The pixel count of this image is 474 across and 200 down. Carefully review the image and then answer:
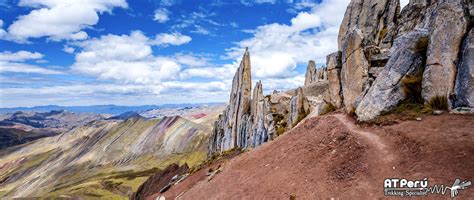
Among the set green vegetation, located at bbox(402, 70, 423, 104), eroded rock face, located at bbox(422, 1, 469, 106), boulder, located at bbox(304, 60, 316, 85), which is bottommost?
green vegetation, located at bbox(402, 70, 423, 104)

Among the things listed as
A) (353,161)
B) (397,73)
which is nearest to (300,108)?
(397,73)

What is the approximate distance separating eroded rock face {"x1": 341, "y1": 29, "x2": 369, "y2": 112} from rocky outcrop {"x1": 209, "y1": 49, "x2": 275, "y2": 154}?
22.3 metres

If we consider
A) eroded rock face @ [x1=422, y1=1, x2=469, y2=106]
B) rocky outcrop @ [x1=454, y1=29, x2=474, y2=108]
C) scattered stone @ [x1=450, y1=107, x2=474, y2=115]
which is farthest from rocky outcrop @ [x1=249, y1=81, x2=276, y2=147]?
rocky outcrop @ [x1=454, y1=29, x2=474, y2=108]

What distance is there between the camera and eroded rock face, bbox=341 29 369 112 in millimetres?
33963

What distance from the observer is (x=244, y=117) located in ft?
266

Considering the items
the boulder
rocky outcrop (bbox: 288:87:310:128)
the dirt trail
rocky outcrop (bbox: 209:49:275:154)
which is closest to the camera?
the dirt trail

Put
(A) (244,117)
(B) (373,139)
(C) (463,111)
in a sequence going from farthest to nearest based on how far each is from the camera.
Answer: (A) (244,117) → (B) (373,139) → (C) (463,111)

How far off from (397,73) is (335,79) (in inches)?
446

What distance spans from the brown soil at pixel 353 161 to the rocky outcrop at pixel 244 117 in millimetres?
26956

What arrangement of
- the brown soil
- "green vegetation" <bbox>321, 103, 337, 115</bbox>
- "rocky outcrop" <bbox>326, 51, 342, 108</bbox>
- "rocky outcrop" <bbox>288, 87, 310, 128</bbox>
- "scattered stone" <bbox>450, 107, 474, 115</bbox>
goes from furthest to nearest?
1. "rocky outcrop" <bbox>288, 87, 310, 128</bbox>
2. "green vegetation" <bbox>321, 103, 337, 115</bbox>
3. "rocky outcrop" <bbox>326, 51, 342, 108</bbox>
4. "scattered stone" <bbox>450, 107, 474, 115</bbox>
5. the brown soil

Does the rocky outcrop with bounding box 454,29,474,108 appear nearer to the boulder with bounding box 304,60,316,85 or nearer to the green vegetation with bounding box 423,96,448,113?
the green vegetation with bounding box 423,96,448,113

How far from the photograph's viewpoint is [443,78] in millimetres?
23844

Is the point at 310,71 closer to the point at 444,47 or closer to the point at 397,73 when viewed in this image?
the point at 397,73

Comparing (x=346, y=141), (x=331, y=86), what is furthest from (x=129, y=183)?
(x=346, y=141)
